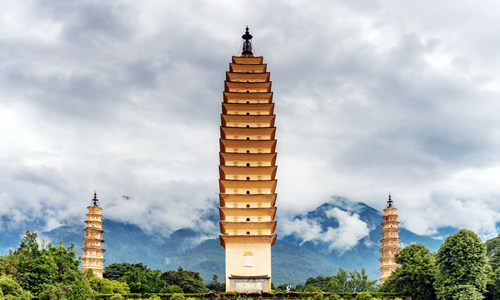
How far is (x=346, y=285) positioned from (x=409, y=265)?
3578cm

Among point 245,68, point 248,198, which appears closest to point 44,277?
point 248,198

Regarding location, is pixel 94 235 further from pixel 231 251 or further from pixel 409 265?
pixel 409 265

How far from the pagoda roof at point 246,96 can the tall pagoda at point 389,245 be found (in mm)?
32122

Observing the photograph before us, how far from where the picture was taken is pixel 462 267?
37656 millimetres

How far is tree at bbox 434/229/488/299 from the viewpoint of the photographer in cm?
3709

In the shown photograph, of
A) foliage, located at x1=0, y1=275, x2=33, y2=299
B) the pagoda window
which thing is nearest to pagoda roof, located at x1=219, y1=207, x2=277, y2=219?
the pagoda window

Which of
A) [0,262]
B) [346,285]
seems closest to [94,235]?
[0,262]

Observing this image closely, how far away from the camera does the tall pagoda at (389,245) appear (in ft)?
229

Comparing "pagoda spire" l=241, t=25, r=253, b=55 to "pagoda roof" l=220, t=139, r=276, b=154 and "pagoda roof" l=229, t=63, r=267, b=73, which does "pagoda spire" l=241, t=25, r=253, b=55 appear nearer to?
"pagoda roof" l=229, t=63, r=267, b=73

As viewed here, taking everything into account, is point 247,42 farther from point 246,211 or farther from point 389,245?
point 389,245

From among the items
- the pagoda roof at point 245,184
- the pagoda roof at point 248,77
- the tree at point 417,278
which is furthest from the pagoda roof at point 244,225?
the pagoda roof at point 248,77

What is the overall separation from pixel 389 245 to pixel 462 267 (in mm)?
33822

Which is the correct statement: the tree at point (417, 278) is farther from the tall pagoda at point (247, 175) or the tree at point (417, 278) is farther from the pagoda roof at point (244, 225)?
the pagoda roof at point (244, 225)

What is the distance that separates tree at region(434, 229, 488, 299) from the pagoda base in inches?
613
